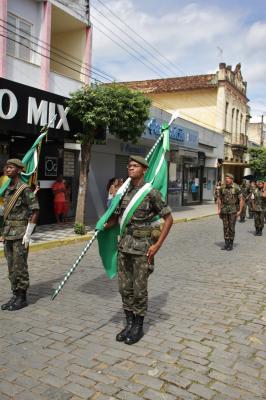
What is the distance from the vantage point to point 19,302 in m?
5.26

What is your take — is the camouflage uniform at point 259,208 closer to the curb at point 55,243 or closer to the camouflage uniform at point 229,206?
the camouflage uniform at point 229,206

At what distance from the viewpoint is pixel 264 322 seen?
16.6 ft

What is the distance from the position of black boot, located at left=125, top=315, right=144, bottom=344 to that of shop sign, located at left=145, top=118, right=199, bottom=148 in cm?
1238

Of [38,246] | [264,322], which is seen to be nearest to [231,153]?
[38,246]

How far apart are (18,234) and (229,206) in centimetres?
608

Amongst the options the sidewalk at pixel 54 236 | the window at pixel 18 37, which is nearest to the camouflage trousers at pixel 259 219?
the sidewalk at pixel 54 236

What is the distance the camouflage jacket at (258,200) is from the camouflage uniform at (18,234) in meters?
9.04

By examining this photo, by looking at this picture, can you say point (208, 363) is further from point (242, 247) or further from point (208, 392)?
point (242, 247)

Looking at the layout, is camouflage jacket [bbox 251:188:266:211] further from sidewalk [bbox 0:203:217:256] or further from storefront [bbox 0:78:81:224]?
storefront [bbox 0:78:81:224]

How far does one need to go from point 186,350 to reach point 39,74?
11.8m

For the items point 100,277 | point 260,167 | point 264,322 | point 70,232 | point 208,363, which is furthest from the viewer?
point 260,167

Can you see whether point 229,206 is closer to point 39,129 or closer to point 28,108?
point 39,129

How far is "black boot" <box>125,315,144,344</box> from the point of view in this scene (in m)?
4.23

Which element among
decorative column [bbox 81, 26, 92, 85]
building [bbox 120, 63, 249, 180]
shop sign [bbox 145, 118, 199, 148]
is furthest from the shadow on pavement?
building [bbox 120, 63, 249, 180]
